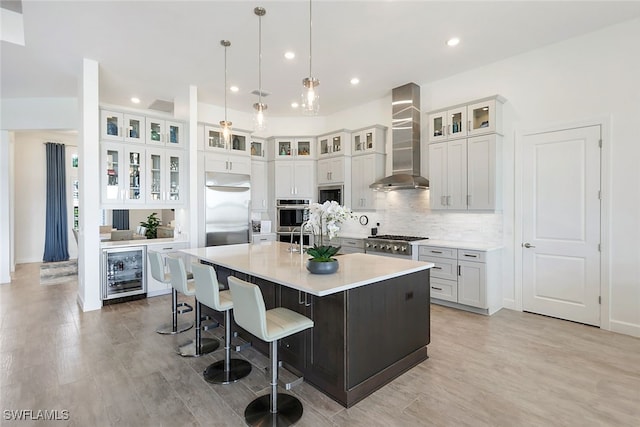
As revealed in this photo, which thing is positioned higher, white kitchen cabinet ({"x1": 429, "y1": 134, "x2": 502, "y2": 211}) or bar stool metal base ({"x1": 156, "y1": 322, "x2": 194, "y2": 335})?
white kitchen cabinet ({"x1": 429, "y1": 134, "x2": 502, "y2": 211})

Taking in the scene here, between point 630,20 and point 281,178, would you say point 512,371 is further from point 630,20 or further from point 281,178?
point 281,178

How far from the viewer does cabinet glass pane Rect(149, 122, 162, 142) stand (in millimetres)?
5203

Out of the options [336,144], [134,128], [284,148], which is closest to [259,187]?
[284,148]

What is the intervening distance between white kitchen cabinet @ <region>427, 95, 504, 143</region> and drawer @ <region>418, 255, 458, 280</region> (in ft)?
5.77

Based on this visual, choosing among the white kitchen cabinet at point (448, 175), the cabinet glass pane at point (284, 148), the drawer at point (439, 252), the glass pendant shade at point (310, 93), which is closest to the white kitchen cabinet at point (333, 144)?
the cabinet glass pane at point (284, 148)

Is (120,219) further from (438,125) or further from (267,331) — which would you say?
(438,125)

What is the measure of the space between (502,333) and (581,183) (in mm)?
2022

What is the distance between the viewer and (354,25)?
351 cm

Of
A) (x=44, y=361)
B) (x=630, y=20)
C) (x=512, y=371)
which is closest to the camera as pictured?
(x=512, y=371)

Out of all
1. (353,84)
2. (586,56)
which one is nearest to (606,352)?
A: (586,56)

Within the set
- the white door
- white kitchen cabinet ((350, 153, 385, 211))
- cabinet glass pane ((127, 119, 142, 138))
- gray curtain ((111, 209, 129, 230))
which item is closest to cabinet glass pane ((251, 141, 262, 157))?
white kitchen cabinet ((350, 153, 385, 211))

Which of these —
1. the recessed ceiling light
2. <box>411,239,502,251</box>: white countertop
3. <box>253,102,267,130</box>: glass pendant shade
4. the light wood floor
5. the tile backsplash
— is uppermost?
the recessed ceiling light

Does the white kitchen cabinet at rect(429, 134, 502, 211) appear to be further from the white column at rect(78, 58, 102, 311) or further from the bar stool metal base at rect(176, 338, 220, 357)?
the white column at rect(78, 58, 102, 311)

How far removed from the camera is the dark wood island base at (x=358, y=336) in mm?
2232
